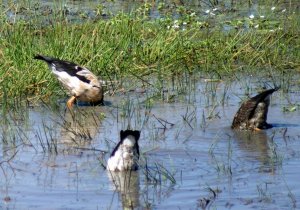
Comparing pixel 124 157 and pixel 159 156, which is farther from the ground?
pixel 124 157

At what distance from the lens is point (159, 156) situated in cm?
900

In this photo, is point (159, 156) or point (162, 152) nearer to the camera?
point (159, 156)

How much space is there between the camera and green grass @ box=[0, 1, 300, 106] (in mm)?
11445

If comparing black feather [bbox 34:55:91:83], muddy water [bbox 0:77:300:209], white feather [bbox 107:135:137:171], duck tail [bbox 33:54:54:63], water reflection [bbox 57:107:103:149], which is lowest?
water reflection [bbox 57:107:103:149]

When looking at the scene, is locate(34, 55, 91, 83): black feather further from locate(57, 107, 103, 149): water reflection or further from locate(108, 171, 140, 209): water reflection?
locate(108, 171, 140, 209): water reflection

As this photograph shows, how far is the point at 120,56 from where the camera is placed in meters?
12.2

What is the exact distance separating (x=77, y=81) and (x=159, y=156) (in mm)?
2567

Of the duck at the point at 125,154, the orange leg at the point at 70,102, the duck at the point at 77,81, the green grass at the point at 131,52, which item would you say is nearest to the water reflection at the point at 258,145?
the duck at the point at 125,154

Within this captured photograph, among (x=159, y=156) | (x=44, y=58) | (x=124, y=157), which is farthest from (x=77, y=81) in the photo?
(x=124, y=157)

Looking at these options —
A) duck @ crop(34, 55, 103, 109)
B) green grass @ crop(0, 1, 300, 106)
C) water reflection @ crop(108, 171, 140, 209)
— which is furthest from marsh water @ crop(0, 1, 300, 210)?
green grass @ crop(0, 1, 300, 106)

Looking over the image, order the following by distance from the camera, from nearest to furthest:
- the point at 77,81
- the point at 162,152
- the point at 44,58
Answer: the point at 162,152 → the point at 44,58 → the point at 77,81

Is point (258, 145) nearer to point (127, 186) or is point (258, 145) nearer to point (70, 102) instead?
point (127, 186)

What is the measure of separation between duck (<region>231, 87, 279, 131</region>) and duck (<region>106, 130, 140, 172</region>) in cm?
200

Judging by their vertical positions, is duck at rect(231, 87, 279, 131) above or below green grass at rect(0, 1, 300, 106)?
below
